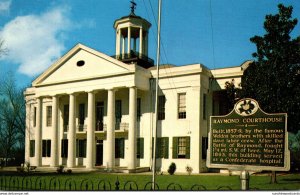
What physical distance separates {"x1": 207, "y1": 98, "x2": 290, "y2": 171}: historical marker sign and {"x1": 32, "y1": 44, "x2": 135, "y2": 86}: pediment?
51.8ft

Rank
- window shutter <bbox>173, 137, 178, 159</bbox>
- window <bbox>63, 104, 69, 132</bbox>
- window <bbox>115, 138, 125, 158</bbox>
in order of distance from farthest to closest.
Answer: window <bbox>63, 104, 69, 132</bbox> → window <bbox>115, 138, 125, 158</bbox> → window shutter <bbox>173, 137, 178, 159</bbox>

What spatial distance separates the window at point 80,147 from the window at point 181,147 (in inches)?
356

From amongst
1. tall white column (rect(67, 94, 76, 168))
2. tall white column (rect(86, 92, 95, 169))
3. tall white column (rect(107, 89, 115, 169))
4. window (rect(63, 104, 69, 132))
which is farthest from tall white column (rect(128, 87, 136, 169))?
A: window (rect(63, 104, 69, 132))

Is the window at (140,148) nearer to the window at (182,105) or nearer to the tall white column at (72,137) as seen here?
the window at (182,105)

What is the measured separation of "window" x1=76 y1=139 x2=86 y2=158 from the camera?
29.2m

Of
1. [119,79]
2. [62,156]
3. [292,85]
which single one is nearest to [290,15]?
[292,85]

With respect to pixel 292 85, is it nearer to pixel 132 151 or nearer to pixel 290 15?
pixel 290 15

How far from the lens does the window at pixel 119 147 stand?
26.8 m

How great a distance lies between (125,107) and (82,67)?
15.4 ft

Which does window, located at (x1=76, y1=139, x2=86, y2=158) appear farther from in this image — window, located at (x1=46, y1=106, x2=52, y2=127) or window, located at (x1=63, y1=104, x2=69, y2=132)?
window, located at (x1=46, y1=106, x2=52, y2=127)

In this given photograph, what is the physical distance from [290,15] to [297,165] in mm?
9800

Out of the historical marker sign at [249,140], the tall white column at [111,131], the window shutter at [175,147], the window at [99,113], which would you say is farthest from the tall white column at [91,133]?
the historical marker sign at [249,140]

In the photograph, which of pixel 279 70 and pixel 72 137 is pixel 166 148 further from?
pixel 279 70

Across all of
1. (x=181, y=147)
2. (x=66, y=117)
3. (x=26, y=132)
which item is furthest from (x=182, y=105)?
(x=26, y=132)
